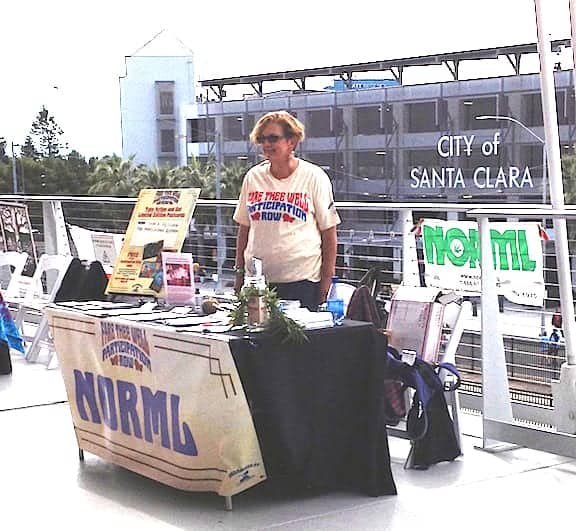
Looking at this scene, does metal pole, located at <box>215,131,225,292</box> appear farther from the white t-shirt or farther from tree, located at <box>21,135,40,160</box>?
tree, located at <box>21,135,40,160</box>

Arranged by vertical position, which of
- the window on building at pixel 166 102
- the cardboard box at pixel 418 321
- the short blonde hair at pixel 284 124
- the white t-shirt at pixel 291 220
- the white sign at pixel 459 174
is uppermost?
the window on building at pixel 166 102

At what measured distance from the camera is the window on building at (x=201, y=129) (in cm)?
918

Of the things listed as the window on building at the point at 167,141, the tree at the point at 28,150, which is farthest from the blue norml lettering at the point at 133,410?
the tree at the point at 28,150

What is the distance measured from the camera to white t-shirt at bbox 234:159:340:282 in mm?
4523

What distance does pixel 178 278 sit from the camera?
443cm

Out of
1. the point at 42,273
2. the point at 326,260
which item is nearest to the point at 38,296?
the point at 42,273

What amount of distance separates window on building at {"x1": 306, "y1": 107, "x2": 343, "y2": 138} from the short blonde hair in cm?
312

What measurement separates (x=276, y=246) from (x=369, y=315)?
0.49 metres

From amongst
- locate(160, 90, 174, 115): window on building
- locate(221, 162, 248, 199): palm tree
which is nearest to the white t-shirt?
locate(221, 162, 248, 199): palm tree

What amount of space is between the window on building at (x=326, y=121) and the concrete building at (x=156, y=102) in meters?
1.04

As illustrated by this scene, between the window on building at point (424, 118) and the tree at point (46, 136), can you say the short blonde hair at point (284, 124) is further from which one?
the tree at point (46, 136)

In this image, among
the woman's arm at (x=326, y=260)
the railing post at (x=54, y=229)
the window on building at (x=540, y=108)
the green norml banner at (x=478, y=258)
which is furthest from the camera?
the railing post at (x=54, y=229)

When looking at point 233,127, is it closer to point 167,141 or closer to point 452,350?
point 167,141

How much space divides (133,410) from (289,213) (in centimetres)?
109
